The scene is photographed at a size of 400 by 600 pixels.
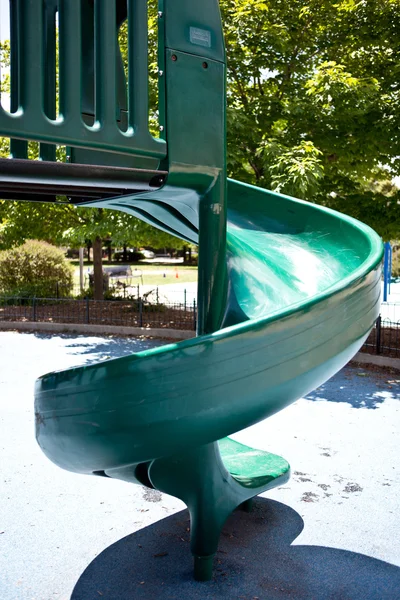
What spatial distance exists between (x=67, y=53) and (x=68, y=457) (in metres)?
2.20

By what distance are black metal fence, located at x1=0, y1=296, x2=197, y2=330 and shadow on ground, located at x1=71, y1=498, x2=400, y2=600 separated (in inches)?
429

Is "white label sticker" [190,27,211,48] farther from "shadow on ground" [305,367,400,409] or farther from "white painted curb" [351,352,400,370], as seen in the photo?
"white painted curb" [351,352,400,370]

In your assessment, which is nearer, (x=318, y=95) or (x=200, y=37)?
(x=200, y=37)

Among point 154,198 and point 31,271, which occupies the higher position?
point 154,198

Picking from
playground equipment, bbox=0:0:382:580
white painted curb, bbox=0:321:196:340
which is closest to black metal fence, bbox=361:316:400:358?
white painted curb, bbox=0:321:196:340

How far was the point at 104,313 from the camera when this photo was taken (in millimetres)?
18609

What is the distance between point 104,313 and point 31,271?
5128 millimetres

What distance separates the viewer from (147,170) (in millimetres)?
3570

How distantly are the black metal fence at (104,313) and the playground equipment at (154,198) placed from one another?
1211 centimetres

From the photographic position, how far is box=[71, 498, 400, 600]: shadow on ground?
4512 millimetres

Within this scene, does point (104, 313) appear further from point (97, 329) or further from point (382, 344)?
point (382, 344)

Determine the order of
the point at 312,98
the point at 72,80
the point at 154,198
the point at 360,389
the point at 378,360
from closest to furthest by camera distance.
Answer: the point at 72,80
the point at 154,198
the point at 360,389
the point at 312,98
the point at 378,360

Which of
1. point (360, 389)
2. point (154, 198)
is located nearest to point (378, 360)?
point (360, 389)

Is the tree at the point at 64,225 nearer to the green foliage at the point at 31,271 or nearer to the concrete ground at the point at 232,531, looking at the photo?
the green foliage at the point at 31,271
